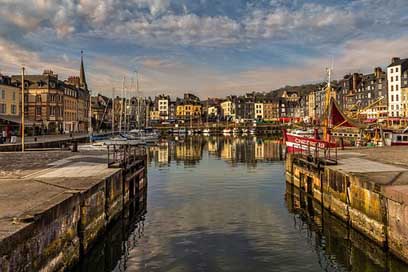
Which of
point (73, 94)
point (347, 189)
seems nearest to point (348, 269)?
point (347, 189)

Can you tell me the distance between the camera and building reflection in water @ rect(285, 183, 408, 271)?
13906mm

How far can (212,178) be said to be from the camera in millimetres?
33750

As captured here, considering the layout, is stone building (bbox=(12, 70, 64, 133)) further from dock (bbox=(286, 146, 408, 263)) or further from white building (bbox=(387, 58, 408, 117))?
white building (bbox=(387, 58, 408, 117))

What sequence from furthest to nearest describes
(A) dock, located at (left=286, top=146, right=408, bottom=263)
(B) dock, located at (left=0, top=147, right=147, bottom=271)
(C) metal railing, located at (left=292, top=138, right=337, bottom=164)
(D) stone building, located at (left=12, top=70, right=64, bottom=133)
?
(D) stone building, located at (left=12, top=70, right=64, bottom=133) → (C) metal railing, located at (left=292, top=138, right=337, bottom=164) → (A) dock, located at (left=286, top=146, right=408, bottom=263) → (B) dock, located at (left=0, top=147, right=147, bottom=271)

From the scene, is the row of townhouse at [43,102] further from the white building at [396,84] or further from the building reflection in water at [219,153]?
the white building at [396,84]

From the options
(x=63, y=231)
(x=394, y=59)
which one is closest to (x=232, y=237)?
(x=63, y=231)

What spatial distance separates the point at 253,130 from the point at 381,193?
139 m

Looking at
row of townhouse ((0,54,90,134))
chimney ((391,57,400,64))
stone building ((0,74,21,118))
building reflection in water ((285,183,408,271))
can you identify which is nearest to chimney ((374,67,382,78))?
chimney ((391,57,400,64))

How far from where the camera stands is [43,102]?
83.1 metres

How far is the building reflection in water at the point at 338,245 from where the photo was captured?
13906 mm

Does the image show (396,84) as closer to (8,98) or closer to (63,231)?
(8,98)

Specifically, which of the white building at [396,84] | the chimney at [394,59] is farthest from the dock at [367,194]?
the chimney at [394,59]

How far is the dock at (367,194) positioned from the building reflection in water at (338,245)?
293 millimetres

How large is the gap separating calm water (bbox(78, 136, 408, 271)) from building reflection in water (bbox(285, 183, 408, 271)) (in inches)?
1.3
